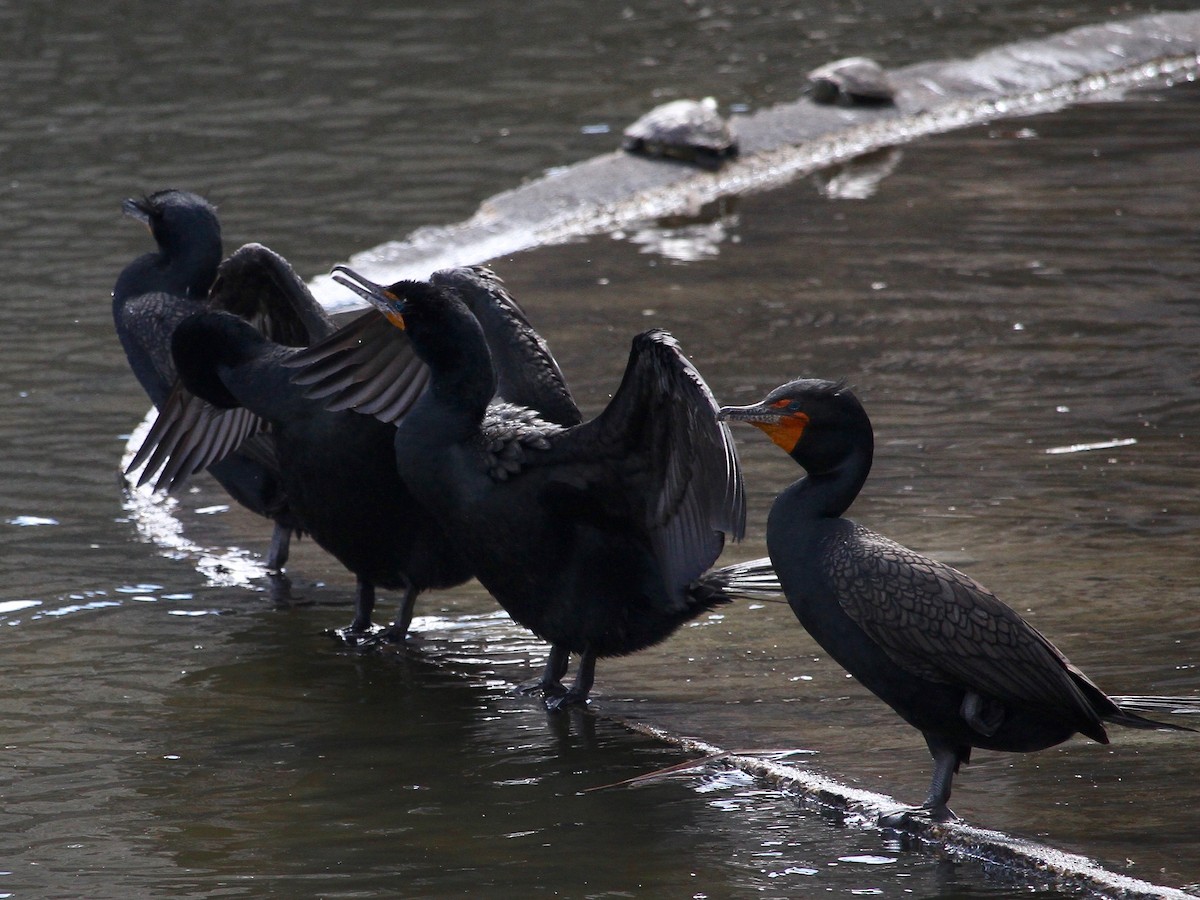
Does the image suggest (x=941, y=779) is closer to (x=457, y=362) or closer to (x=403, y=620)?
(x=457, y=362)

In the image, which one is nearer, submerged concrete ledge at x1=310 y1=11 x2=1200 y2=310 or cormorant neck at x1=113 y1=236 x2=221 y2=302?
cormorant neck at x1=113 y1=236 x2=221 y2=302

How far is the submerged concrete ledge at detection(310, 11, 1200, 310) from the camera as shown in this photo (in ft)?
33.6

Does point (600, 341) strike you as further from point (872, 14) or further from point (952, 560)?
point (872, 14)

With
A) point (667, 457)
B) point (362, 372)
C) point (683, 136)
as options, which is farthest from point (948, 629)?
point (683, 136)

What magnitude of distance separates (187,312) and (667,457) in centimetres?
258

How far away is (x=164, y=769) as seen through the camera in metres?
4.59

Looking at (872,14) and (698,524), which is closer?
(698,524)

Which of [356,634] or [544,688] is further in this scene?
[356,634]

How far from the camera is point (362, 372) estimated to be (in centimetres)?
546

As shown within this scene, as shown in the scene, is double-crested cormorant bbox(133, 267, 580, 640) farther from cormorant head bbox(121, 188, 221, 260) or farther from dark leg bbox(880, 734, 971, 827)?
dark leg bbox(880, 734, 971, 827)

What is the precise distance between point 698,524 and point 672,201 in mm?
6875

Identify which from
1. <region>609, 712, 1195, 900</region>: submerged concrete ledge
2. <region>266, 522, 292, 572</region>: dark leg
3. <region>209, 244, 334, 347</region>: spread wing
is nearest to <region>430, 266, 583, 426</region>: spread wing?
<region>209, 244, 334, 347</region>: spread wing

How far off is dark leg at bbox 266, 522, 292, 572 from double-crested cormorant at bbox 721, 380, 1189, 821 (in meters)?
2.30

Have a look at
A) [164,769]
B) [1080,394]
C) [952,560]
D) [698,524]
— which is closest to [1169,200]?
[1080,394]
